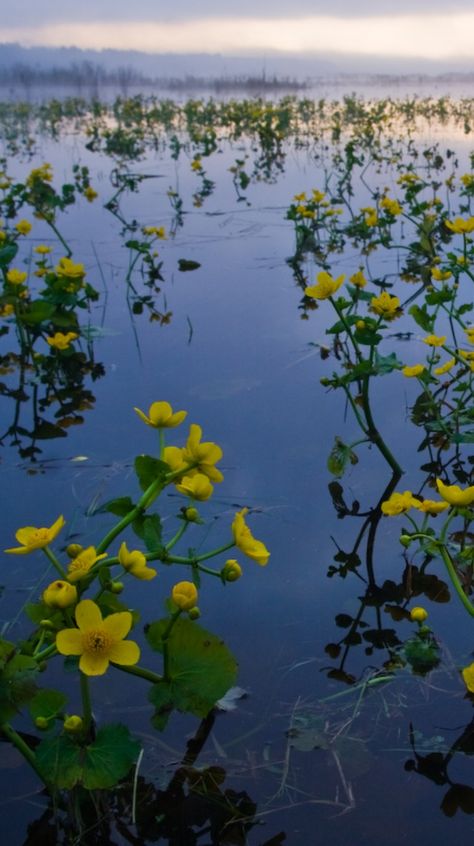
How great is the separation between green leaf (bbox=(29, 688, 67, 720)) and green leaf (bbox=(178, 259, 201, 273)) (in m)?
3.55

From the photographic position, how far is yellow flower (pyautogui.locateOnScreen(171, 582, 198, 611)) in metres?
1.07

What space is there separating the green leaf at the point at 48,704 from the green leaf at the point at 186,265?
3.55m

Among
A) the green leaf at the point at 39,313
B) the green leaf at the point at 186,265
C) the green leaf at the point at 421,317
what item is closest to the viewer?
the green leaf at the point at 421,317

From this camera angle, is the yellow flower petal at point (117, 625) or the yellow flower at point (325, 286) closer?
the yellow flower petal at point (117, 625)

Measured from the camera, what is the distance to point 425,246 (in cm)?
418

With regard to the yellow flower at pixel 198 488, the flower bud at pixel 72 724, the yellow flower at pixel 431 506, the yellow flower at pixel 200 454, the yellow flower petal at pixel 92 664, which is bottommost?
the flower bud at pixel 72 724

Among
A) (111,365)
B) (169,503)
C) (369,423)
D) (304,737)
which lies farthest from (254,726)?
(111,365)

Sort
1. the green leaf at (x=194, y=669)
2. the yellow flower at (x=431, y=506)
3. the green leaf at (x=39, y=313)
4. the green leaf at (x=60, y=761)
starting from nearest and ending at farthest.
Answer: the green leaf at (x=60, y=761)
the green leaf at (x=194, y=669)
the yellow flower at (x=431, y=506)
the green leaf at (x=39, y=313)

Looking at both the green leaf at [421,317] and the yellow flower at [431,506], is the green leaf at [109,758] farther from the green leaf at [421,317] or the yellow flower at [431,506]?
the green leaf at [421,317]

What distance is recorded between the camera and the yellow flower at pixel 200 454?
1146mm

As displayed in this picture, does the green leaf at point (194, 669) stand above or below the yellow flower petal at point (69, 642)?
below

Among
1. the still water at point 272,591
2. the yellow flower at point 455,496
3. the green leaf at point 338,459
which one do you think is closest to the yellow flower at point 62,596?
the still water at point 272,591

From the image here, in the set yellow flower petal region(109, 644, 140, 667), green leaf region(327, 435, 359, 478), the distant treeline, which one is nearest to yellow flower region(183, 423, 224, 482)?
yellow flower petal region(109, 644, 140, 667)

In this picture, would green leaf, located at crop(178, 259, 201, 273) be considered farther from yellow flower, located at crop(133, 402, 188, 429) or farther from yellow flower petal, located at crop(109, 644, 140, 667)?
yellow flower petal, located at crop(109, 644, 140, 667)
